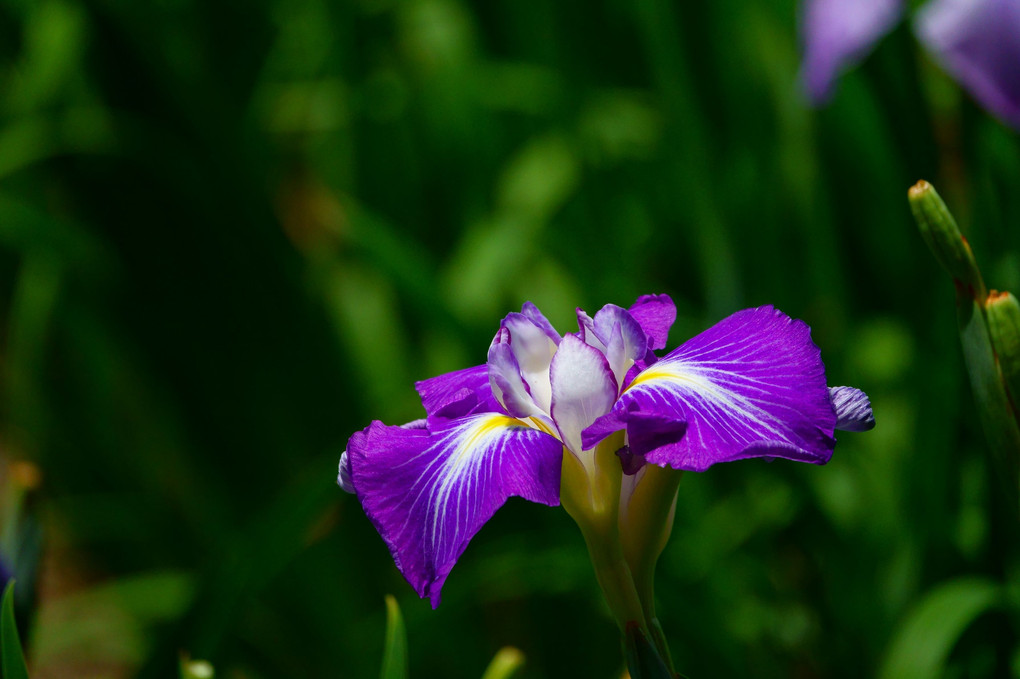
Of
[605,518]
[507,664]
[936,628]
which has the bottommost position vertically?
[936,628]

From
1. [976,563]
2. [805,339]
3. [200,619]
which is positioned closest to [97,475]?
[200,619]

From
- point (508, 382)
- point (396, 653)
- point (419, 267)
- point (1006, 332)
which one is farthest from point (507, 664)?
point (419, 267)

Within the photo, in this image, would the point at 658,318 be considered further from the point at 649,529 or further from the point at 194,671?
the point at 194,671

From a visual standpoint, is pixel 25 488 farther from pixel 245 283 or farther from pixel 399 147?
pixel 399 147

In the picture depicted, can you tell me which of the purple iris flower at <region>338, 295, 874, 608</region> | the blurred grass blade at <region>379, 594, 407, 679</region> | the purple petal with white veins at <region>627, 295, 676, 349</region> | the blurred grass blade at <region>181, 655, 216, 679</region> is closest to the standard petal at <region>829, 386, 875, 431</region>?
the purple iris flower at <region>338, 295, 874, 608</region>

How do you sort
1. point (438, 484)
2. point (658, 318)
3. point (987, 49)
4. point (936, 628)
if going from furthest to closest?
1. point (936, 628)
2. point (987, 49)
3. point (658, 318)
4. point (438, 484)

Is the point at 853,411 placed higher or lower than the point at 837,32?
lower
